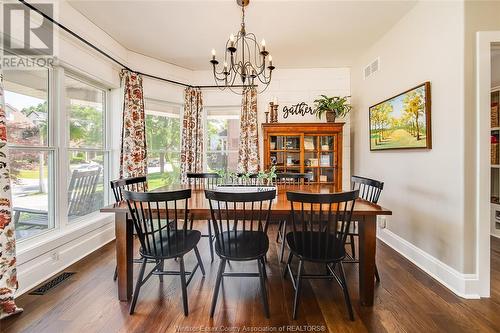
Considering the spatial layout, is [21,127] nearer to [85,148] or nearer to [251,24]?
[85,148]

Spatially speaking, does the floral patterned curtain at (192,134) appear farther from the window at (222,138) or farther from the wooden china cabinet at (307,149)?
the wooden china cabinet at (307,149)

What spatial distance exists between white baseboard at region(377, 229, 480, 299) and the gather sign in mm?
2317

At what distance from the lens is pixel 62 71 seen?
2.44m

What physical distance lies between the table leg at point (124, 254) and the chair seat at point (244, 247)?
71 centimetres

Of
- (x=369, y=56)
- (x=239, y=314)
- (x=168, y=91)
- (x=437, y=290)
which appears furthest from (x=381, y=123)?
(x=168, y=91)

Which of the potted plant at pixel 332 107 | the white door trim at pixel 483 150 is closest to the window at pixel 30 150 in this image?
the potted plant at pixel 332 107

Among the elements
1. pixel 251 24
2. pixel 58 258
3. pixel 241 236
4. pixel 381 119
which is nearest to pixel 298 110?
pixel 381 119

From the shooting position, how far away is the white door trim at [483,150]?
184cm

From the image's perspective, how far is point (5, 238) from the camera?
164 cm

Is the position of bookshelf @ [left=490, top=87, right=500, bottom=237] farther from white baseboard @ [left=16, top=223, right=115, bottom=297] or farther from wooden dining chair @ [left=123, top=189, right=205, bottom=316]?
white baseboard @ [left=16, top=223, right=115, bottom=297]

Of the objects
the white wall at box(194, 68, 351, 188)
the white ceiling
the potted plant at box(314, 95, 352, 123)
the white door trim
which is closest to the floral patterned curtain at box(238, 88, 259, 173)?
the white wall at box(194, 68, 351, 188)

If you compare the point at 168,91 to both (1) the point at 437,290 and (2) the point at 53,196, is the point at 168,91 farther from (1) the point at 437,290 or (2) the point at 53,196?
(1) the point at 437,290

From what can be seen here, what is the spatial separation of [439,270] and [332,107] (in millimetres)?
2569

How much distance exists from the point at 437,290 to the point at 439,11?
8.20ft
